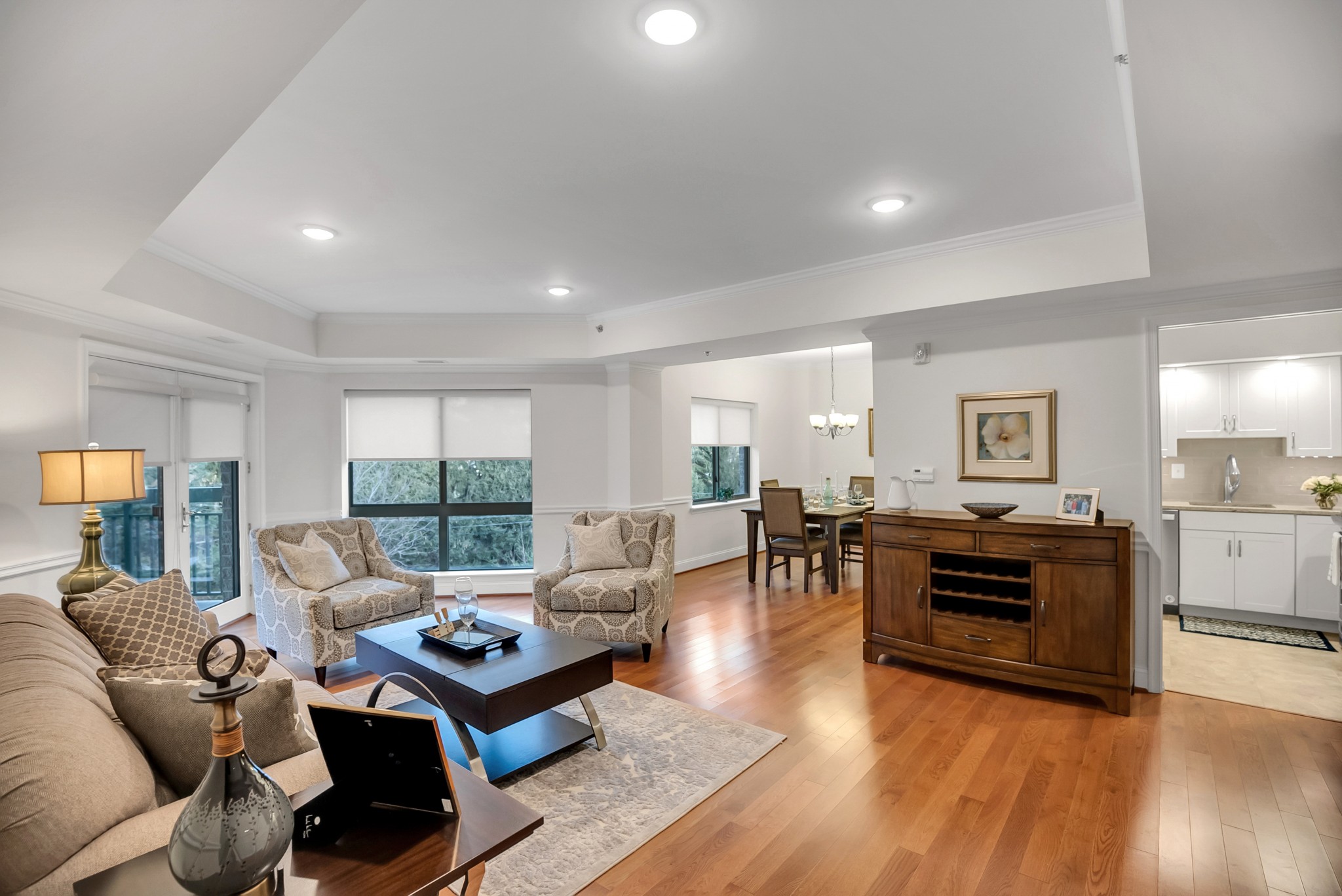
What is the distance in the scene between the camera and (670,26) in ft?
5.70

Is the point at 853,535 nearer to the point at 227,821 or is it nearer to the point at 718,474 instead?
the point at 718,474

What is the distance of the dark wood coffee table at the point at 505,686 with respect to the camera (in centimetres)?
254

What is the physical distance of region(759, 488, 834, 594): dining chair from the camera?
19.3ft

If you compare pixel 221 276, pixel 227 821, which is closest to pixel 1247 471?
pixel 227 821

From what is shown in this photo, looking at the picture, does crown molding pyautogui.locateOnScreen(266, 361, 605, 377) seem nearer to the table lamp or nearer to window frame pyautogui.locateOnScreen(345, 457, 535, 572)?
window frame pyautogui.locateOnScreen(345, 457, 535, 572)

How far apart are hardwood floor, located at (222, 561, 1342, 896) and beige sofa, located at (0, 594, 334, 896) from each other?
1.29 metres

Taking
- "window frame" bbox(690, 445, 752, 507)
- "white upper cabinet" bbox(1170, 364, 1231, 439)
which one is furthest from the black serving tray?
"white upper cabinet" bbox(1170, 364, 1231, 439)

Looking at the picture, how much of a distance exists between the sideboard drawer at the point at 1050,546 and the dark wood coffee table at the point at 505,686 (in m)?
2.21

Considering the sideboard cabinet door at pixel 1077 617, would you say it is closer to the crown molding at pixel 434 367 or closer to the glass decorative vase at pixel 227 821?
the glass decorative vase at pixel 227 821

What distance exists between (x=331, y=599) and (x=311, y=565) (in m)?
0.39

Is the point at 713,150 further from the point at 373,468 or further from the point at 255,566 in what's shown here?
the point at 373,468

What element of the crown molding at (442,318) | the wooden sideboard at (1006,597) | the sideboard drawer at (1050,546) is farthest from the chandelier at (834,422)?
the sideboard drawer at (1050,546)

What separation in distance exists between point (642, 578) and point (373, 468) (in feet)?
10.9

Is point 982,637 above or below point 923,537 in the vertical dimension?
below
